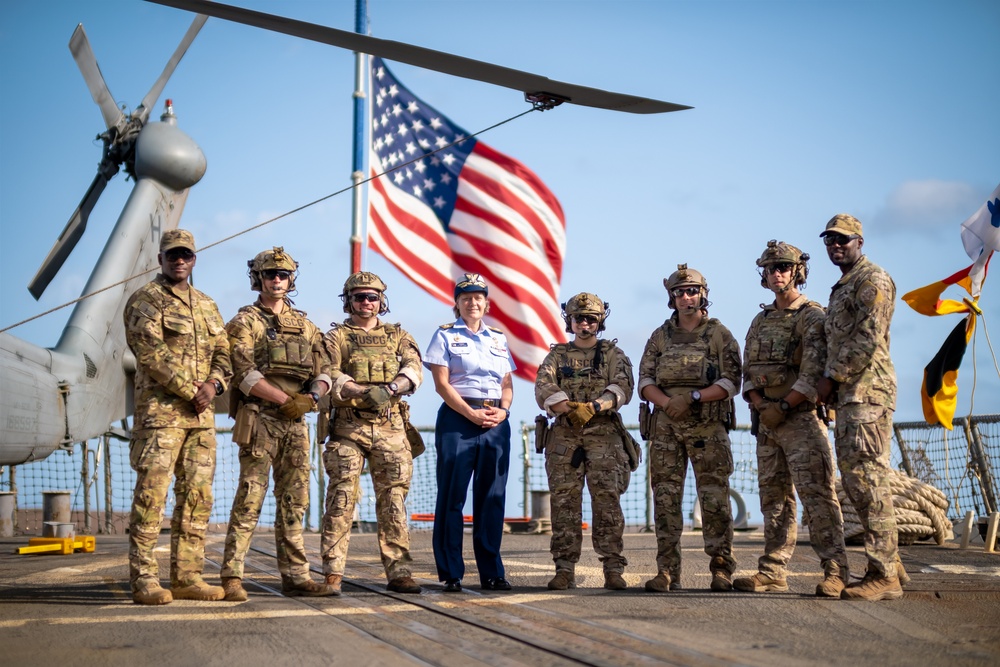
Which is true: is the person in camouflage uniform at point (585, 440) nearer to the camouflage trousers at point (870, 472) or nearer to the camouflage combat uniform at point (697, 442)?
the camouflage combat uniform at point (697, 442)

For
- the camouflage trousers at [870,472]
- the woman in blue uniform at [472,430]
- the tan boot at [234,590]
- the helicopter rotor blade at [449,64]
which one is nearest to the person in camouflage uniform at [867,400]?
the camouflage trousers at [870,472]

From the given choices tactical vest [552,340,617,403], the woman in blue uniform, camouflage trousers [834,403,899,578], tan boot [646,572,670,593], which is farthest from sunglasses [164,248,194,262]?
camouflage trousers [834,403,899,578]

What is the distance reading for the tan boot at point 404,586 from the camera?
6.64 m

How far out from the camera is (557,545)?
23.3ft

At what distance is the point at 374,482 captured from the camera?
22.6ft

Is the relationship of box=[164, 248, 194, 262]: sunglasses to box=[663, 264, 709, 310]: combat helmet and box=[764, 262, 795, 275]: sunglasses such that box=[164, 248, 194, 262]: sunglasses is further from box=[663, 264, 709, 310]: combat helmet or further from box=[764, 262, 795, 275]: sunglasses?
box=[764, 262, 795, 275]: sunglasses

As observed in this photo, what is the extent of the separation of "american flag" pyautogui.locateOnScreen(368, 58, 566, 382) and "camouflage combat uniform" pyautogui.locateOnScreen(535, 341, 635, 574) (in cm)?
547

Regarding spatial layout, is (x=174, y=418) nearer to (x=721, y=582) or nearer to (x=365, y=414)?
(x=365, y=414)

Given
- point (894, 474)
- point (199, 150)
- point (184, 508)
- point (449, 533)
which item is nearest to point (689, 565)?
point (449, 533)

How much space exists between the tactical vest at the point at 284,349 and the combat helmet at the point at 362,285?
0.41 metres

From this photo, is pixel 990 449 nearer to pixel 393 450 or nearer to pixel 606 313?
pixel 606 313

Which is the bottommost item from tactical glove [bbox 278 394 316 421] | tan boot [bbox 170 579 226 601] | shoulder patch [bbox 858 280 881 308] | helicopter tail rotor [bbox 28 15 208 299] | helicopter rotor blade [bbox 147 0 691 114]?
tan boot [bbox 170 579 226 601]

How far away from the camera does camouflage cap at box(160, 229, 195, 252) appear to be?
6.43 metres

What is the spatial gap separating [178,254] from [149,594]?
6.79 feet
